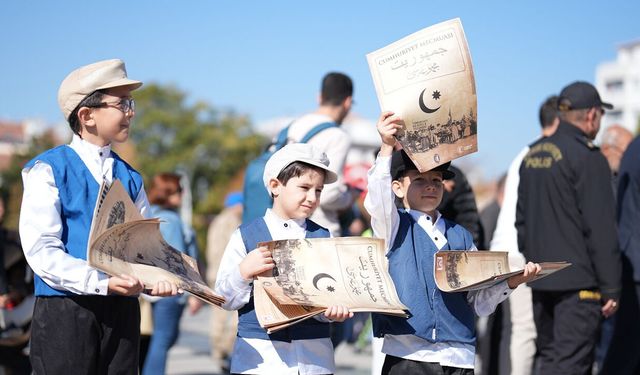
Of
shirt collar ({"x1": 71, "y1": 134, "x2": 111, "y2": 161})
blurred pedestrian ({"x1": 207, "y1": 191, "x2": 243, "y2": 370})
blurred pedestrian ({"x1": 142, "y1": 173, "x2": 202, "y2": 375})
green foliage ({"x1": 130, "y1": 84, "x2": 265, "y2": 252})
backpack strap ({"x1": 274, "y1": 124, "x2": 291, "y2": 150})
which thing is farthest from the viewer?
green foliage ({"x1": 130, "y1": 84, "x2": 265, "y2": 252})

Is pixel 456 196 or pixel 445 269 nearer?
pixel 445 269

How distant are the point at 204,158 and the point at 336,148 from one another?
66778 mm

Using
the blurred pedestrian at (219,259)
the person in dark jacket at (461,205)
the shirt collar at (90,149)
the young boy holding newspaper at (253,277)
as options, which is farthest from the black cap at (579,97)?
the blurred pedestrian at (219,259)

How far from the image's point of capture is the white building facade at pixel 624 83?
102m

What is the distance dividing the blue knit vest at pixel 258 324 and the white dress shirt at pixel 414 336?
289mm

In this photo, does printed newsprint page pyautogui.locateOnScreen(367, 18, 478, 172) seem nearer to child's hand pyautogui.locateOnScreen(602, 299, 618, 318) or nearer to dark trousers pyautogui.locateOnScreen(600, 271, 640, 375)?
child's hand pyautogui.locateOnScreen(602, 299, 618, 318)

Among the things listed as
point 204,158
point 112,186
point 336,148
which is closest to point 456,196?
point 336,148

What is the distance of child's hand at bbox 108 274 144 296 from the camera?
3461mm

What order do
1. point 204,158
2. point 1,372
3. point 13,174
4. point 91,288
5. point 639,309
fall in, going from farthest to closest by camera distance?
1. point 204,158
2. point 13,174
3. point 1,372
4. point 639,309
5. point 91,288

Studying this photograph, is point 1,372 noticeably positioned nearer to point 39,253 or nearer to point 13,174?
point 39,253

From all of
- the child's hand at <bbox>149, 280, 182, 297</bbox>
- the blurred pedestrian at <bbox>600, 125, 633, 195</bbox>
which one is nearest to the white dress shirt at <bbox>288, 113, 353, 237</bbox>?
the child's hand at <bbox>149, 280, 182, 297</bbox>

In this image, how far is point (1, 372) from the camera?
22.8 feet

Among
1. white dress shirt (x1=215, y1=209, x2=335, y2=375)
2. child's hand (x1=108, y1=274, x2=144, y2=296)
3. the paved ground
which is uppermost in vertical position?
child's hand (x1=108, y1=274, x2=144, y2=296)

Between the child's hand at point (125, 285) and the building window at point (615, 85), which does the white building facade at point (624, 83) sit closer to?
the building window at point (615, 85)
